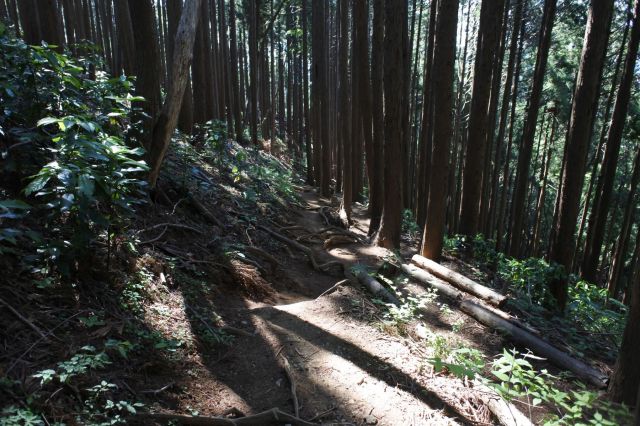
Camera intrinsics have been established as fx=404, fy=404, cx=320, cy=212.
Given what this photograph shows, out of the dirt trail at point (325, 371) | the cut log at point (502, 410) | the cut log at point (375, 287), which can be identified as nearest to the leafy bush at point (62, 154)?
the dirt trail at point (325, 371)

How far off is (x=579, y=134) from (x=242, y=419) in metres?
7.05

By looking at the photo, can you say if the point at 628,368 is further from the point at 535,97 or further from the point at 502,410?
the point at 535,97

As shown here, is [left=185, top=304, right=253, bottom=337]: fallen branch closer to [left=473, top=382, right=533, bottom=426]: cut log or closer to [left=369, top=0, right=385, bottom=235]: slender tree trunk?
[left=473, top=382, right=533, bottom=426]: cut log

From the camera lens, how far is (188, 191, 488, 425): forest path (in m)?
3.49

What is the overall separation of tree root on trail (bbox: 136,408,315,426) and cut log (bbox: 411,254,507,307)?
3.87 metres

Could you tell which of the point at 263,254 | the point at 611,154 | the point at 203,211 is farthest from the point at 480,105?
the point at 203,211

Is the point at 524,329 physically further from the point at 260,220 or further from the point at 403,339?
the point at 260,220

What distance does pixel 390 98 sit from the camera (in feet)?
26.5

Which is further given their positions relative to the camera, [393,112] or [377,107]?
[377,107]

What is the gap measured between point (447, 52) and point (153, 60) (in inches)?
196

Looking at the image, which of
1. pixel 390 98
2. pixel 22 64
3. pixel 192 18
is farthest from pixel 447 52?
pixel 22 64

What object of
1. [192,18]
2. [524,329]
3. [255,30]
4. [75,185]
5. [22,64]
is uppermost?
[255,30]

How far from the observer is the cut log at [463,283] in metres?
5.99

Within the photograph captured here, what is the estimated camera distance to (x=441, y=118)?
7.51m
